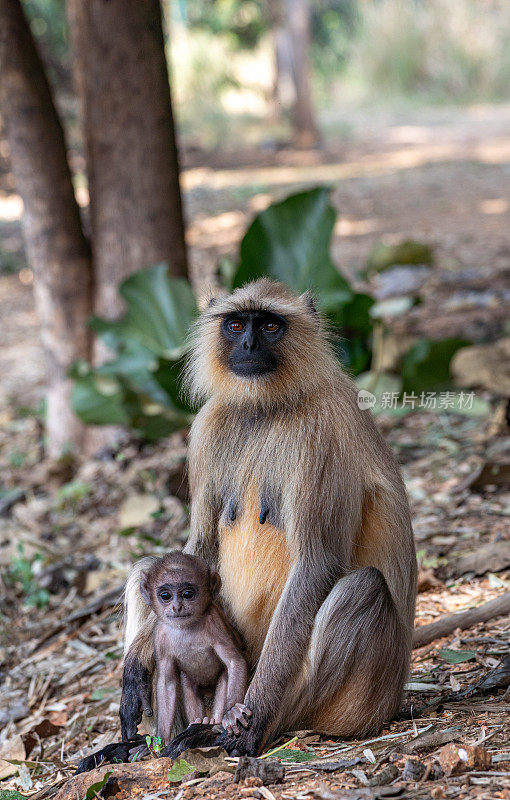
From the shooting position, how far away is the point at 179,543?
16.2 feet

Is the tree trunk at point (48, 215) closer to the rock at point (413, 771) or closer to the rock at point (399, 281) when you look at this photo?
the rock at point (399, 281)

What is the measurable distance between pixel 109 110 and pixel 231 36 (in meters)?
19.3

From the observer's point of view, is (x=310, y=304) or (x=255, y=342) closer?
(x=255, y=342)

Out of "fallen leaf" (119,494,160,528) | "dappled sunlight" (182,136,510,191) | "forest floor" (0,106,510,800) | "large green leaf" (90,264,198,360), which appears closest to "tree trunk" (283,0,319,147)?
"dappled sunlight" (182,136,510,191)

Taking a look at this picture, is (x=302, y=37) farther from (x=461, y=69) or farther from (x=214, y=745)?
(x=214, y=745)

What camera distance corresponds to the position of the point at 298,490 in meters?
2.97

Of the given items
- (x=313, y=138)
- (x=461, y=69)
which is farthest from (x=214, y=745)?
(x=461, y=69)

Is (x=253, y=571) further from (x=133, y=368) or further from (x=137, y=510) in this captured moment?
(x=133, y=368)

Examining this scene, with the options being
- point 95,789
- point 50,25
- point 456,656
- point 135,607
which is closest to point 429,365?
point 456,656

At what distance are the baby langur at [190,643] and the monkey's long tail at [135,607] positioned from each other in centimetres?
14

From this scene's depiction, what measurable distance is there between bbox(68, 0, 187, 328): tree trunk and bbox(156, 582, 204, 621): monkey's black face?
12.3 ft

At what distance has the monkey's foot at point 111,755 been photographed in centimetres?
288

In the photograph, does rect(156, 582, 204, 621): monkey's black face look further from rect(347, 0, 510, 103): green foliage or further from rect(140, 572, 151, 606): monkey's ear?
rect(347, 0, 510, 103): green foliage

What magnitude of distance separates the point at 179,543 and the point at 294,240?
223 centimetres
